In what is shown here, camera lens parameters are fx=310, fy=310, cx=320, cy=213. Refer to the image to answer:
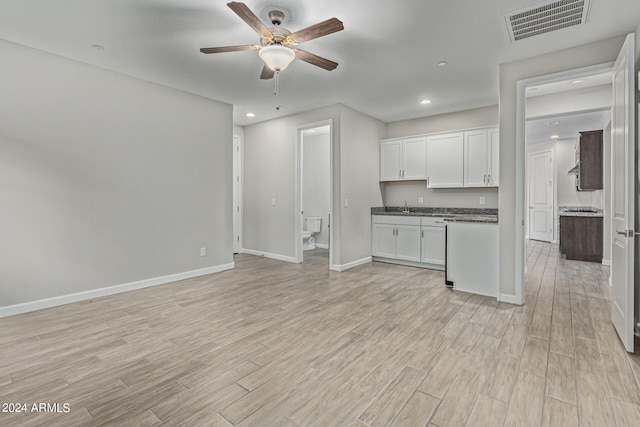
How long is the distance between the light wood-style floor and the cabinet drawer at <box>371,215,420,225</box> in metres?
1.74

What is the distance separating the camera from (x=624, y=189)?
245 centimetres

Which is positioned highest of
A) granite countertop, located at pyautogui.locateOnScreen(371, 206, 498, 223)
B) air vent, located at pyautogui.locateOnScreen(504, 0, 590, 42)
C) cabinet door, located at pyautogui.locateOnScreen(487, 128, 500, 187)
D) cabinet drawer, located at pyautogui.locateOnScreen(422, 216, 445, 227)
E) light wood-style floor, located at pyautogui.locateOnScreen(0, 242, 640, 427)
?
air vent, located at pyautogui.locateOnScreen(504, 0, 590, 42)

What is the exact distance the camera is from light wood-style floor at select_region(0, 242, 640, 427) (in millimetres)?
1724

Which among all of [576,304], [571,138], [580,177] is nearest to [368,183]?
[576,304]

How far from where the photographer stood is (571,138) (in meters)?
8.17

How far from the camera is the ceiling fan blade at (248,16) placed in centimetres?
205

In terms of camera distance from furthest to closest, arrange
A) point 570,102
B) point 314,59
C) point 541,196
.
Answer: point 541,196 < point 570,102 < point 314,59

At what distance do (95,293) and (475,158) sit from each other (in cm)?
578

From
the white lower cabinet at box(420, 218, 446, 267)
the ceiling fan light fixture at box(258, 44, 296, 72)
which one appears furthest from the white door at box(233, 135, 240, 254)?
the ceiling fan light fixture at box(258, 44, 296, 72)

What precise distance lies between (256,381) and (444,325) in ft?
6.01

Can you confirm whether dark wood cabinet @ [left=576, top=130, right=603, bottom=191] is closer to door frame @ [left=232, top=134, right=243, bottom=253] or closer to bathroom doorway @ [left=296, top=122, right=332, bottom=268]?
bathroom doorway @ [left=296, top=122, right=332, bottom=268]

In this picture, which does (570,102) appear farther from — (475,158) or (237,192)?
(237,192)

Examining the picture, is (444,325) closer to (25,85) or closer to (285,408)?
(285,408)

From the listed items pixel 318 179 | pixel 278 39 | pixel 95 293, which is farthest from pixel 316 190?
pixel 278 39
